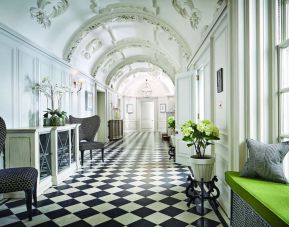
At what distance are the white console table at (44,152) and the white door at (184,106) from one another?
2.63 metres

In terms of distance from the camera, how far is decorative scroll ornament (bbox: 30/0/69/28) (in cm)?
413

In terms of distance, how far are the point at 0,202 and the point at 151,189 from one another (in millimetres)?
2231

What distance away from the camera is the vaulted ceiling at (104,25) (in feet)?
13.4

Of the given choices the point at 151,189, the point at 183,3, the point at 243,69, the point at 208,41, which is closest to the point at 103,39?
the point at 183,3

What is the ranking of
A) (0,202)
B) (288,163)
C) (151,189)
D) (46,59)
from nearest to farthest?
(288,163) → (0,202) → (151,189) → (46,59)

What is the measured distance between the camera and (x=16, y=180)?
263cm

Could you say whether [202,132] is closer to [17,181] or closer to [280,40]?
[280,40]

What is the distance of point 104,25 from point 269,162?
5.55 metres

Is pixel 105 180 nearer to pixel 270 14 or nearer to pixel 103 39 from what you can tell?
pixel 270 14

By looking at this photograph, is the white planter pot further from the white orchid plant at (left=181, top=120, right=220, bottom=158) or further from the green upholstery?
the green upholstery

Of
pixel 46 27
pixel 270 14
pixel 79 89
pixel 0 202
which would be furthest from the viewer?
pixel 79 89

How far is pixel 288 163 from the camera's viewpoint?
214 centimetres

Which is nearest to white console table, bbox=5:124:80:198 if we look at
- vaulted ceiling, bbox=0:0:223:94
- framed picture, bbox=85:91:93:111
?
vaulted ceiling, bbox=0:0:223:94

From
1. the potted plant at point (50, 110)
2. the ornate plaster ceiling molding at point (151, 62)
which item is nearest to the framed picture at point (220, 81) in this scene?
the potted plant at point (50, 110)
